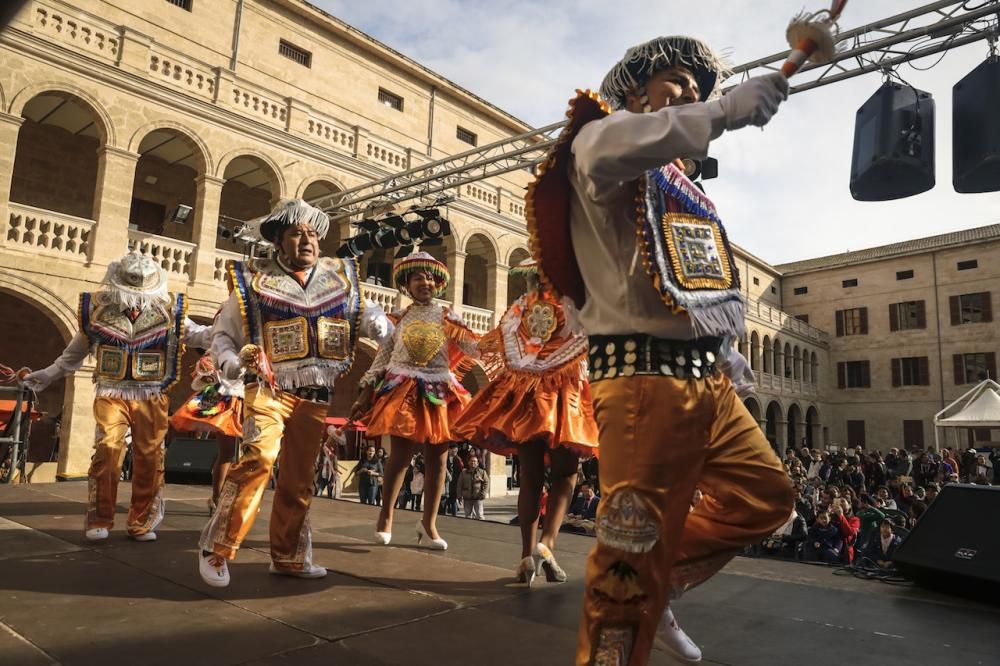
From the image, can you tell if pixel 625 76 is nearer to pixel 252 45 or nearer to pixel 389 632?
pixel 389 632

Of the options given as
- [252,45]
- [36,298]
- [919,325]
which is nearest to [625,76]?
[36,298]

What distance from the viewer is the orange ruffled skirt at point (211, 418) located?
555cm

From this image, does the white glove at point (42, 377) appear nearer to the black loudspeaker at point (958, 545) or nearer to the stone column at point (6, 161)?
the black loudspeaker at point (958, 545)

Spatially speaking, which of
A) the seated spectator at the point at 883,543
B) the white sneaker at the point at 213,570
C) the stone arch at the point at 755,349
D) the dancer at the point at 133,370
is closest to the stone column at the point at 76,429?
the dancer at the point at 133,370

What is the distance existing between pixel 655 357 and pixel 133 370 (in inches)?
153

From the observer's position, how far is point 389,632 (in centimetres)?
229

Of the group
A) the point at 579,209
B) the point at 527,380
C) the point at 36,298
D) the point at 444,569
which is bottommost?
the point at 444,569

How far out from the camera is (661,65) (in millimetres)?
1982

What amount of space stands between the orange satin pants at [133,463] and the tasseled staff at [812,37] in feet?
14.0

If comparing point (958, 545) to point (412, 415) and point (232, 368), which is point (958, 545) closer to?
point (412, 415)

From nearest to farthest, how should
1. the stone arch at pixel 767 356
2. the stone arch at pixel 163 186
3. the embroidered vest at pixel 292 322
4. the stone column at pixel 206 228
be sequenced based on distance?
the embroidered vest at pixel 292 322 → the stone column at pixel 206 228 → the stone arch at pixel 163 186 → the stone arch at pixel 767 356

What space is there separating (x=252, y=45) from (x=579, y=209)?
1919 centimetres

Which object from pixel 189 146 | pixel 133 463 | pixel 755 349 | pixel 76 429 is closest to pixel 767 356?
pixel 755 349

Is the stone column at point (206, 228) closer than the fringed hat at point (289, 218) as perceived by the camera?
No
